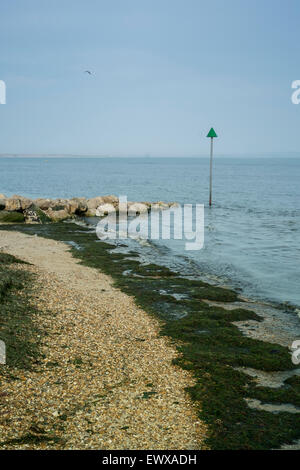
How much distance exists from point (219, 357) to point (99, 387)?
9.22 ft

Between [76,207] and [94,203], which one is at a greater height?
[94,203]

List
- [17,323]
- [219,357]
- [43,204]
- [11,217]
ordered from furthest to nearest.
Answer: [43,204], [11,217], [17,323], [219,357]

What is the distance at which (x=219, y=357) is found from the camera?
867cm

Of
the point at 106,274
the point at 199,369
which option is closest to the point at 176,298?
the point at 106,274

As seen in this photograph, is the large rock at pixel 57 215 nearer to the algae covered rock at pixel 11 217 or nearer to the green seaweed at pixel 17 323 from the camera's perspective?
the algae covered rock at pixel 11 217

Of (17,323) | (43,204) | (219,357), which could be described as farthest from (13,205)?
(219,357)

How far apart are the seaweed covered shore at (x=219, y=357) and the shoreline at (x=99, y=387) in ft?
1.05

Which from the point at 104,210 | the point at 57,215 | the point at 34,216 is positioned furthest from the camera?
the point at 104,210

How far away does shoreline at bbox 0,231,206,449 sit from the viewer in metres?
5.71

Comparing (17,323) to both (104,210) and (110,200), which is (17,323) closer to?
(104,210)

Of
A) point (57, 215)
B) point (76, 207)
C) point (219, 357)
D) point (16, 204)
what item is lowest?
point (219, 357)

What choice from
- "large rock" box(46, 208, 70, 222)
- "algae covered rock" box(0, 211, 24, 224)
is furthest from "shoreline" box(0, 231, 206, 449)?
"large rock" box(46, 208, 70, 222)
